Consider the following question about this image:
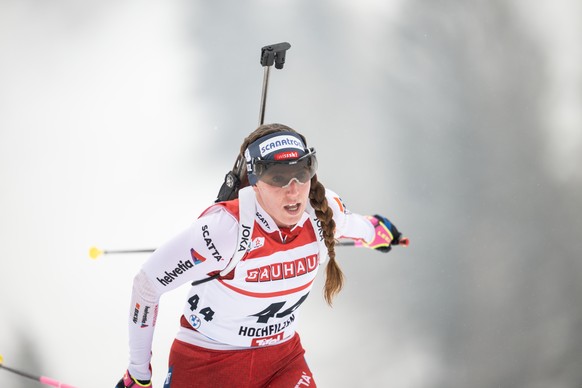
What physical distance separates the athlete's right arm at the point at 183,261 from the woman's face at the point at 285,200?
130mm

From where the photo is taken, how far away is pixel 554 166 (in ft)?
15.6

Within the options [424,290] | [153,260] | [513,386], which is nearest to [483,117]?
[424,290]

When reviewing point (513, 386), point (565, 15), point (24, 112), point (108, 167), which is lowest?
point (513, 386)

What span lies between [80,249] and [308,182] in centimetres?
227

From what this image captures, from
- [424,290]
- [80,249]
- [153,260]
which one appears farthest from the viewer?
[424,290]

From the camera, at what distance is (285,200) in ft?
7.25

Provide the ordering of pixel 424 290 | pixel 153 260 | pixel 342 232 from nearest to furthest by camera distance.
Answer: pixel 153 260, pixel 342 232, pixel 424 290

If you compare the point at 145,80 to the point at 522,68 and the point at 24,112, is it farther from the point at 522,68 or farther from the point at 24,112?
the point at 522,68

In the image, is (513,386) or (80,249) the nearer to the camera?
(80,249)

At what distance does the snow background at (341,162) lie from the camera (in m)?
4.12

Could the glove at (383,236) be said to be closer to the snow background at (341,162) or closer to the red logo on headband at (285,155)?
the red logo on headband at (285,155)

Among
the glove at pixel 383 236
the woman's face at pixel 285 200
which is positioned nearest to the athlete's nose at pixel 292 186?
the woman's face at pixel 285 200

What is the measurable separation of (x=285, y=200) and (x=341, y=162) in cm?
221

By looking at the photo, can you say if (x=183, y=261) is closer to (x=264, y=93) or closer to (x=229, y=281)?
(x=229, y=281)
